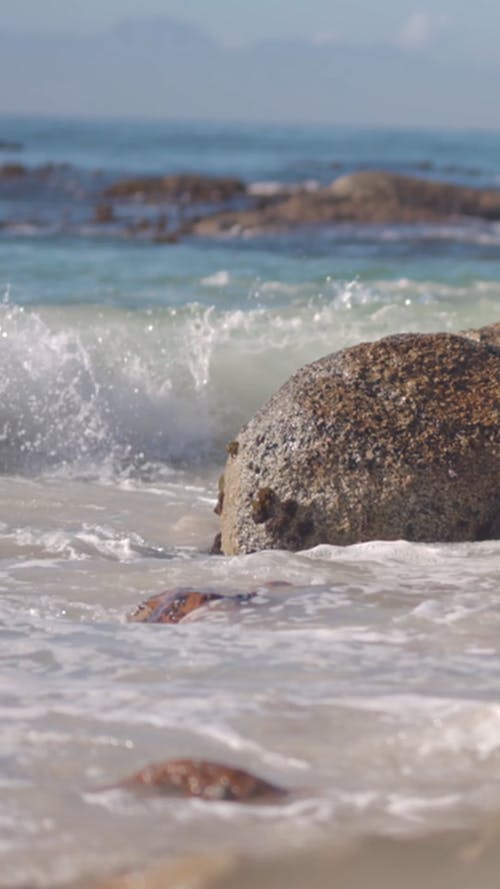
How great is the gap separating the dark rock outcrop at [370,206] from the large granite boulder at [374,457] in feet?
64.9

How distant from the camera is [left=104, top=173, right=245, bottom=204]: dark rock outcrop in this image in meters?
34.5

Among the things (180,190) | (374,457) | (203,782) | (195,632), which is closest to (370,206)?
(180,190)

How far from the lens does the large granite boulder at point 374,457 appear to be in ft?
18.7

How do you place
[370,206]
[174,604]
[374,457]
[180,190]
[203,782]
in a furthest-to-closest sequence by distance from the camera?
[180,190]
[370,206]
[374,457]
[174,604]
[203,782]

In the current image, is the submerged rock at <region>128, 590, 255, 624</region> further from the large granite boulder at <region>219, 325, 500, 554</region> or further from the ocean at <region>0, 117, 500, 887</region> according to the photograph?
the large granite boulder at <region>219, 325, 500, 554</region>

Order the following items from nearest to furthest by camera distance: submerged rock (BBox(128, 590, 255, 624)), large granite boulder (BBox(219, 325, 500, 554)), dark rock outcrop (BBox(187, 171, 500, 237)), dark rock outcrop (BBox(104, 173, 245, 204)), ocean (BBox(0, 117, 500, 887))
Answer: ocean (BBox(0, 117, 500, 887)) → submerged rock (BBox(128, 590, 255, 624)) → large granite boulder (BBox(219, 325, 500, 554)) → dark rock outcrop (BBox(187, 171, 500, 237)) → dark rock outcrop (BBox(104, 173, 245, 204))

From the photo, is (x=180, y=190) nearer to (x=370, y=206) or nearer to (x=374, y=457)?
(x=370, y=206)

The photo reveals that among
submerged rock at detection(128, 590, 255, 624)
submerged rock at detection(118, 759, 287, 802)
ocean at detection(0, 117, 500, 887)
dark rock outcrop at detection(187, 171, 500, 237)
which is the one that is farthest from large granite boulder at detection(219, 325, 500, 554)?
dark rock outcrop at detection(187, 171, 500, 237)

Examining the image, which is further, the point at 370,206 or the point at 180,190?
Result: the point at 180,190

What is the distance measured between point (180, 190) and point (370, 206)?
8.74 m

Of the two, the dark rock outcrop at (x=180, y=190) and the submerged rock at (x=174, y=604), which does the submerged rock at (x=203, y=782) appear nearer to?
the submerged rock at (x=174, y=604)

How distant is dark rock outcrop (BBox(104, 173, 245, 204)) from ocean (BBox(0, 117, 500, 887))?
23336 millimetres

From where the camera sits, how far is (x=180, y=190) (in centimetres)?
3566

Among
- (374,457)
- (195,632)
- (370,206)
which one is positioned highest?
(370,206)
